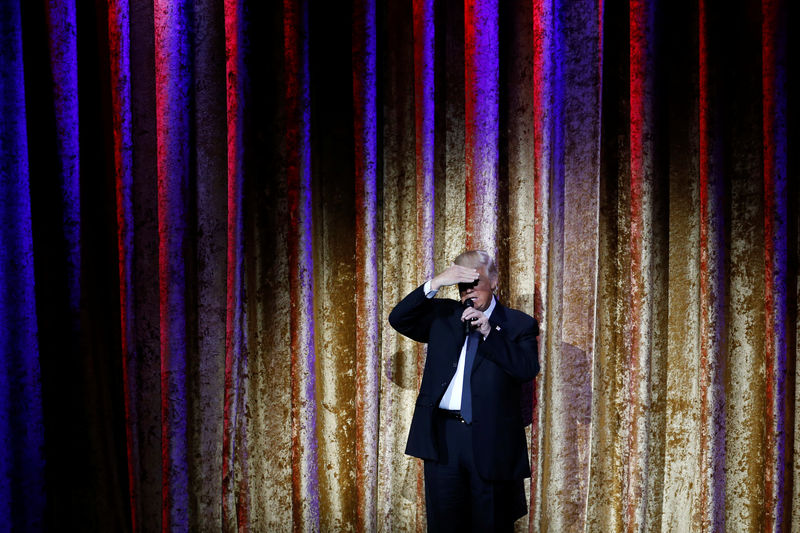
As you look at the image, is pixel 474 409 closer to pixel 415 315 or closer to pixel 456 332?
pixel 456 332

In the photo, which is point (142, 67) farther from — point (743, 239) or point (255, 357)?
point (743, 239)

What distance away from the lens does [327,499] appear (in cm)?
320

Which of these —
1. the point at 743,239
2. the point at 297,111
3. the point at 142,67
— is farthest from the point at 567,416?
the point at 142,67

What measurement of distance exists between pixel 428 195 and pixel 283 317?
907 millimetres

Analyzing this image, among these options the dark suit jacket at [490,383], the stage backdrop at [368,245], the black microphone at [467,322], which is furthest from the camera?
the stage backdrop at [368,245]

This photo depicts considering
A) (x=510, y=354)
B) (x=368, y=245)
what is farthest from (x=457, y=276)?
(x=368, y=245)

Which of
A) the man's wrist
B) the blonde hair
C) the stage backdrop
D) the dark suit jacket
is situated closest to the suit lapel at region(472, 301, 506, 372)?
the dark suit jacket

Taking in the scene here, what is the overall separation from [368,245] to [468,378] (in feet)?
3.23

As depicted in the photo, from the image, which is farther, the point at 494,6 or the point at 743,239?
the point at 494,6

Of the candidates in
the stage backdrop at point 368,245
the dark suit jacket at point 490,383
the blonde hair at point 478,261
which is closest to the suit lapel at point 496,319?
the dark suit jacket at point 490,383

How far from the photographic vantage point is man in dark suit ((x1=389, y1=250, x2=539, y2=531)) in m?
2.36

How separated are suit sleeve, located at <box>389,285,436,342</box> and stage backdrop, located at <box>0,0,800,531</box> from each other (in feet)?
1.70

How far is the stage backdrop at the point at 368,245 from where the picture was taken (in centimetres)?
288

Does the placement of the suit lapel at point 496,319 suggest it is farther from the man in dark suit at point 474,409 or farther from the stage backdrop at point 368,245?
the stage backdrop at point 368,245
